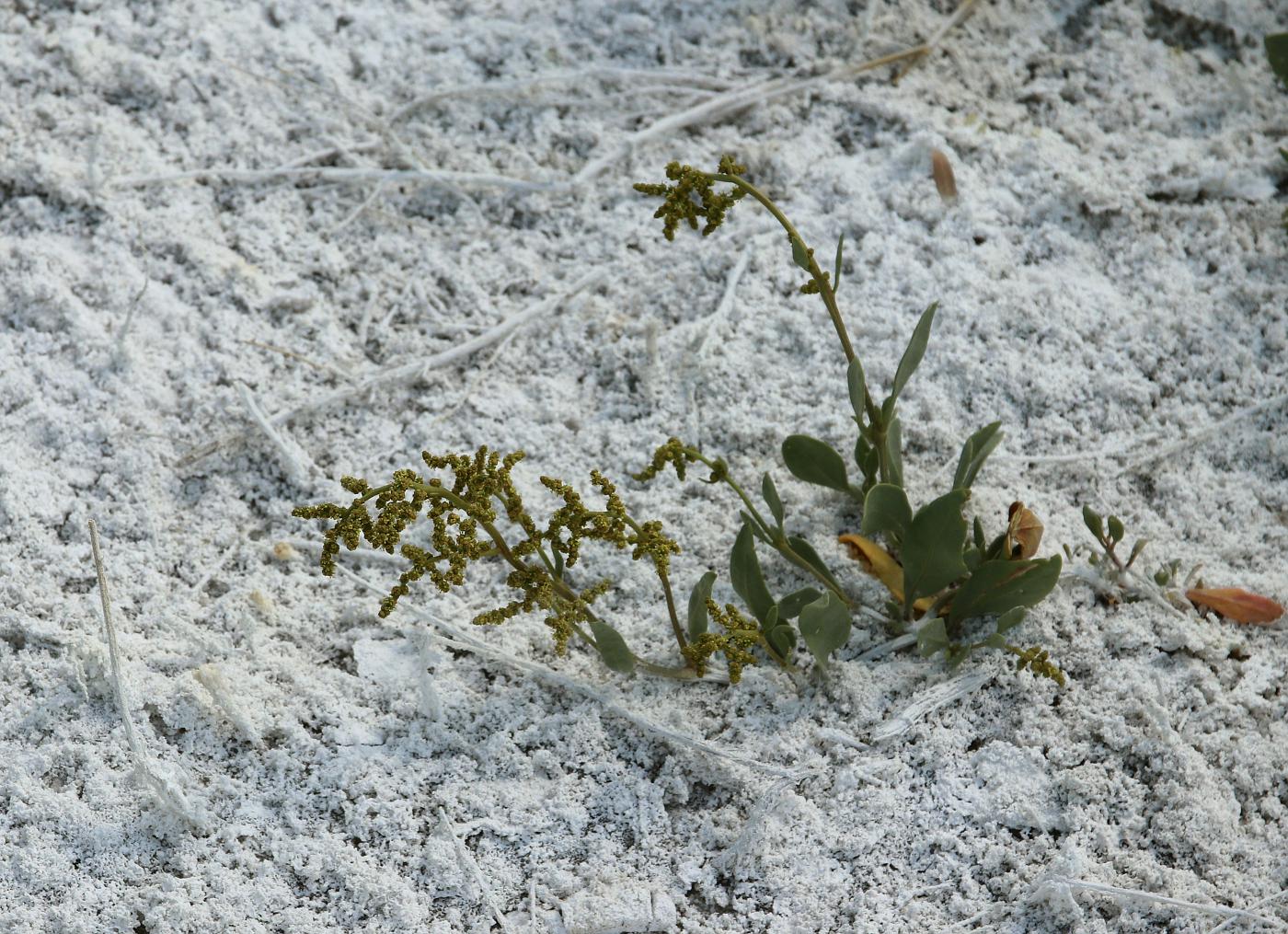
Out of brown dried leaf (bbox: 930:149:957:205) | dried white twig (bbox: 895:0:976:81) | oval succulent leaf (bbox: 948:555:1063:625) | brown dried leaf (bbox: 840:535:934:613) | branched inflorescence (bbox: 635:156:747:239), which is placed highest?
dried white twig (bbox: 895:0:976:81)

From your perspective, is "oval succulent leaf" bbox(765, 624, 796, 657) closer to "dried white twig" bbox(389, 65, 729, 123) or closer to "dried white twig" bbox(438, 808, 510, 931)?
"dried white twig" bbox(438, 808, 510, 931)

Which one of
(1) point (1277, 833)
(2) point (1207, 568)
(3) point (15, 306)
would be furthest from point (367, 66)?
(1) point (1277, 833)

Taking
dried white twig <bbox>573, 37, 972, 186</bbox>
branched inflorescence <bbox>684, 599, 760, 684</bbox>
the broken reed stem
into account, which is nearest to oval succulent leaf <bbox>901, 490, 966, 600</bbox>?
branched inflorescence <bbox>684, 599, 760, 684</bbox>

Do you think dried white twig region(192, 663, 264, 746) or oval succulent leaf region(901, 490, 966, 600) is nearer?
oval succulent leaf region(901, 490, 966, 600)

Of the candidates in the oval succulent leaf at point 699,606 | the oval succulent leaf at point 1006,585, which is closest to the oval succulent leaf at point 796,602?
the oval succulent leaf at point 699,606

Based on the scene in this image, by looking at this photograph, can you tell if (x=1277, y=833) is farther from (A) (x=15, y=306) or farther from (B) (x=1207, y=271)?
(A) (x=15, y=306)

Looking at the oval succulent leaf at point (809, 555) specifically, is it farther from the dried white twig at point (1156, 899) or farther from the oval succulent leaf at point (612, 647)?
the dried white twig at point (1156, 899)
